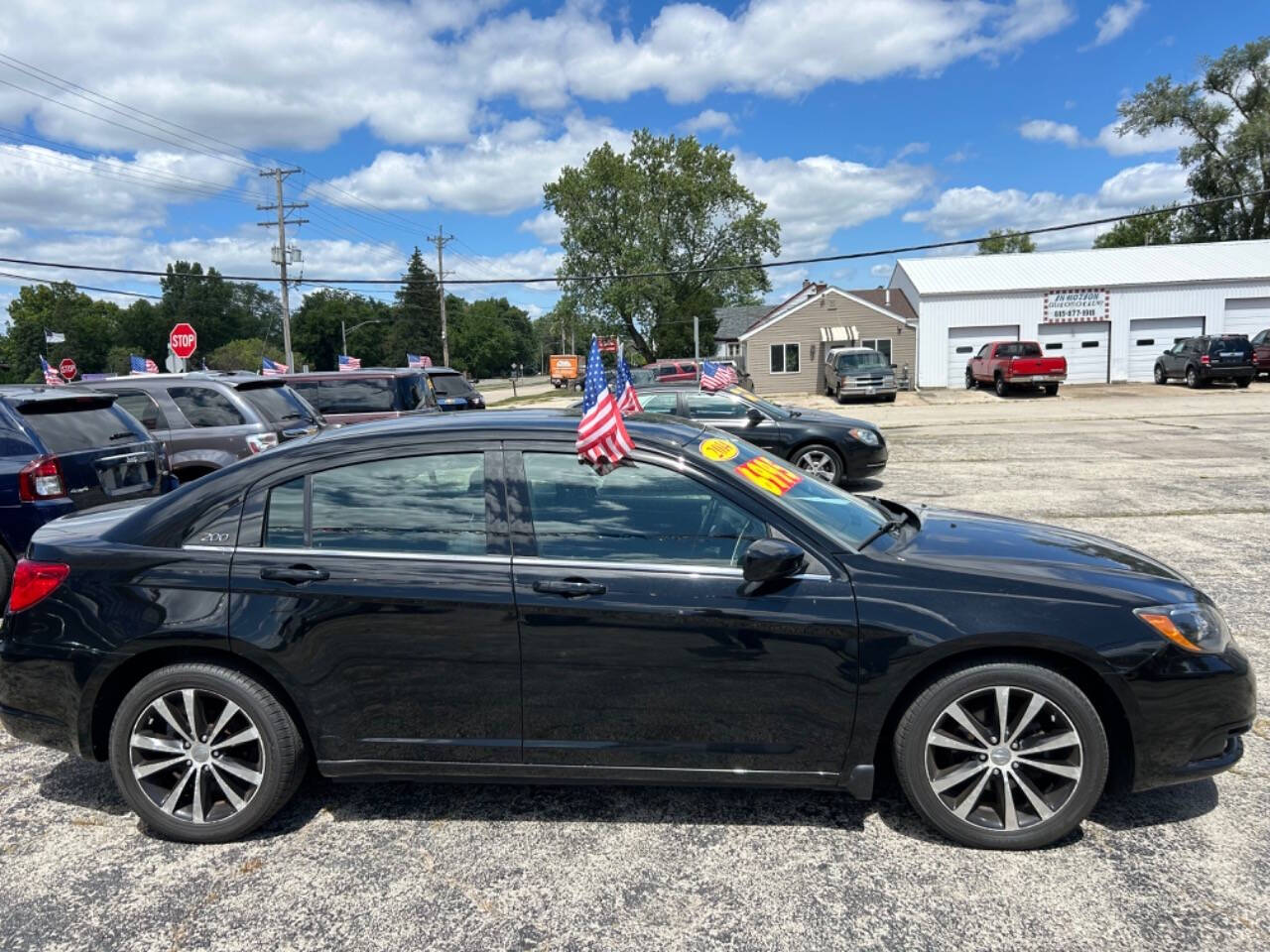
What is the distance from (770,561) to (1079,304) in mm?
39511

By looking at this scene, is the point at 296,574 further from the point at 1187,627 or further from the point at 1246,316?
the point at 1246,316

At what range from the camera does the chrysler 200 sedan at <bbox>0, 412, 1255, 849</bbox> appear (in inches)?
117

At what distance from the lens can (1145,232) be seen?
6862 centimetres

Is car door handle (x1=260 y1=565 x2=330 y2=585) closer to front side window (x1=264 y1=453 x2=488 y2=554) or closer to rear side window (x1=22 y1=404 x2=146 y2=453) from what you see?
front side window (x1=264 y1=453 x2=488 y2=554)

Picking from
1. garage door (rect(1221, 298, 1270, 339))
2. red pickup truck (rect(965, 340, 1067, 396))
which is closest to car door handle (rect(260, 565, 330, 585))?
red pickup truck (rect(965, 340, 1067, 396))

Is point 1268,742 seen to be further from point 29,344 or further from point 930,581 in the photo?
point 29,344

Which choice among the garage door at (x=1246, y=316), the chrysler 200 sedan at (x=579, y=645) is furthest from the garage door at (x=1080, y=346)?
the chrysler 200 sedan at (x=579, y=645)

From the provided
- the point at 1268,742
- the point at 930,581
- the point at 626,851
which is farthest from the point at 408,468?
the point at 1268,742

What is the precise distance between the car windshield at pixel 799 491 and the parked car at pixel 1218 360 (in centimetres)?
3236

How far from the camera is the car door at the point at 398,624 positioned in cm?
311

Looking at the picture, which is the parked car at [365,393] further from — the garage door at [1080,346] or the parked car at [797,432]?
the garage door at [1080,346]

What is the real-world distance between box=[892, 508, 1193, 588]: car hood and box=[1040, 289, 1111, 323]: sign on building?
37674 mm

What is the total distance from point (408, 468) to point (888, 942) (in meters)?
2.33

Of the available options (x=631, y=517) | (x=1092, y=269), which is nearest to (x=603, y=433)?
(x=631, y=517)
